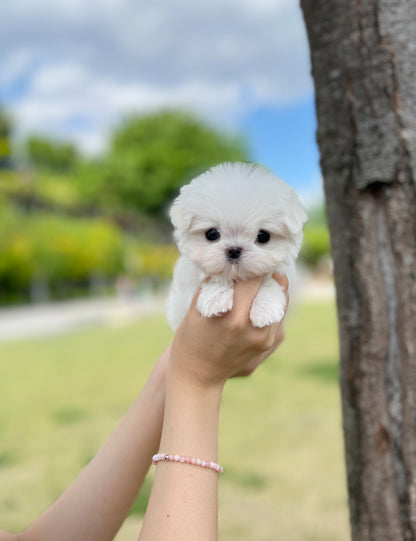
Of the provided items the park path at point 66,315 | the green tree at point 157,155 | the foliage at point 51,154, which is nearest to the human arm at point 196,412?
the park path at point 66,315

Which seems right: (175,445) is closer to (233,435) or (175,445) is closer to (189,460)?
(189,460)

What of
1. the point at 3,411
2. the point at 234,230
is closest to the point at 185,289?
the point at 234,230

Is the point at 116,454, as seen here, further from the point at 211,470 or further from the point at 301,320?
the point at 301,320

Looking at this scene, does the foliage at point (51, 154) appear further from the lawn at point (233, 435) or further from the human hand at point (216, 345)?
the human hand at point (216, 345)

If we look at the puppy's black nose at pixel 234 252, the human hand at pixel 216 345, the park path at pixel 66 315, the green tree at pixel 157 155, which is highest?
the green tree at pixel 157 155

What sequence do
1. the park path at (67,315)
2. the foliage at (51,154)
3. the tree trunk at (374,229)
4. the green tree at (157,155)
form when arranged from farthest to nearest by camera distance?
1. the foliage at (51,154)
2. the green tree at (157,155)
3. the park path at (67,315)
4. the tree trunk at (374,229)

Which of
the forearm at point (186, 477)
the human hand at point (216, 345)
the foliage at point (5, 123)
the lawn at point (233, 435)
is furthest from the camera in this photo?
the foliage at point (5, 123)

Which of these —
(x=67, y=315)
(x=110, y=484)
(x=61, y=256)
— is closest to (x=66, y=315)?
(x=67, y=315)

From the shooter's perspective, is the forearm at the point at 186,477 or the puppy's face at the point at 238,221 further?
the puppy's face at the point at 238,221
